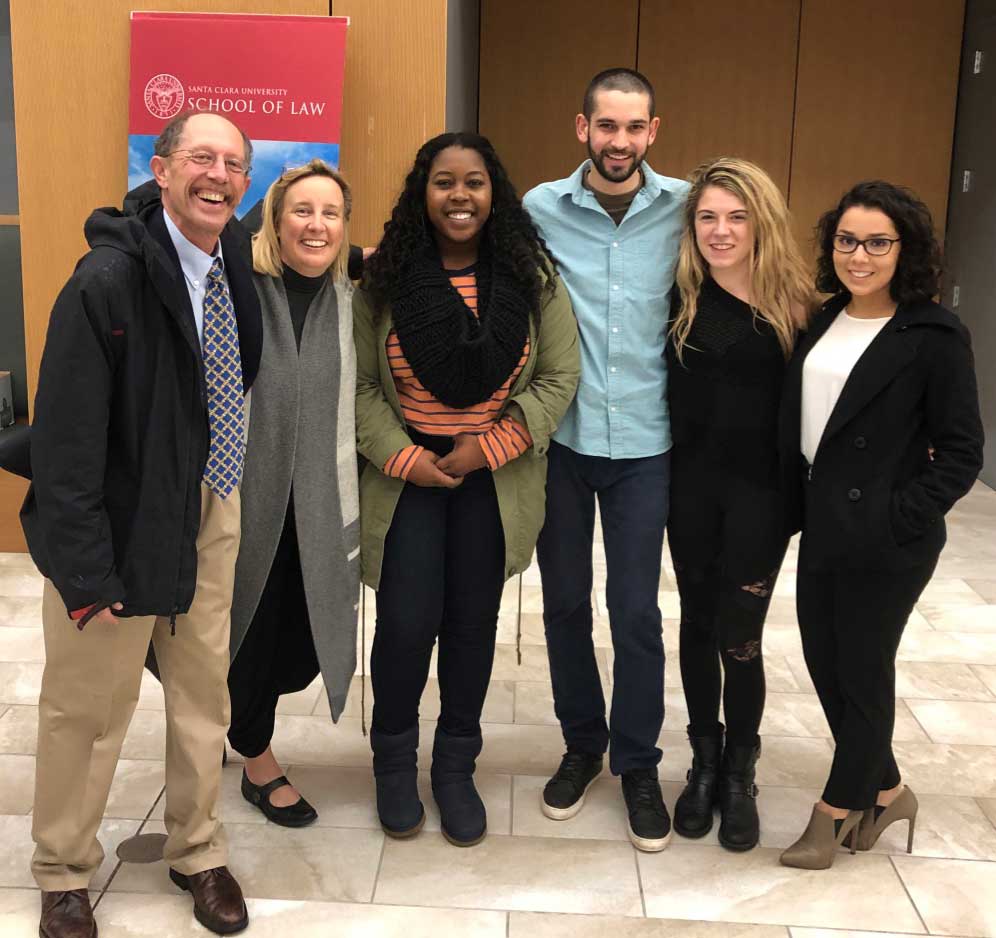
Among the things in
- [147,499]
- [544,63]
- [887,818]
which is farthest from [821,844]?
[544,63]

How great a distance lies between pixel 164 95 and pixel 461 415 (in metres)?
2.64

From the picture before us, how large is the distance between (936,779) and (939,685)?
71 cm

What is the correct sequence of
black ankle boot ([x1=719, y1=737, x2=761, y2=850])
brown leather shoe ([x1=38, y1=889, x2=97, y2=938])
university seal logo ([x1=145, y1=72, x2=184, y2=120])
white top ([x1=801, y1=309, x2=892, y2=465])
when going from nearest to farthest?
brown leather shoe ([x1=38, y1=889, x2=97, y2=938]) < white top ([x1=801, y1=309, x2=892, y2=465]) < black ankle boot ([x1=719, y1=737, x2=761, y2=850]) < university seal logo ([x1=145, y1=72, x2=184, y2=120])

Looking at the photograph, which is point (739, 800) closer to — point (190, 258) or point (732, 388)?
point (732, 388)

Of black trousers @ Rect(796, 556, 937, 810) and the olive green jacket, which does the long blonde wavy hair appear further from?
black trousers @ Rect(796, 556, 937, 810)

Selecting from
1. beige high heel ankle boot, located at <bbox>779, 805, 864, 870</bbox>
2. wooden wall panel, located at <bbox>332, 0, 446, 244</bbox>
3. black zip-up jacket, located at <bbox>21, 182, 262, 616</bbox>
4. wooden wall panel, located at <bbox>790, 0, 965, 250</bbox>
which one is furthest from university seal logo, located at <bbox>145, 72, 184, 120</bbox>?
wooden wall panel, located at <bbox>790, 0, 965, 250</bbox>

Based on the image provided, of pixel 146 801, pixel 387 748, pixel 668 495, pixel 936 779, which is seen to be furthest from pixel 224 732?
pixel 936 779

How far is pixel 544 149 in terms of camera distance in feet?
23.7

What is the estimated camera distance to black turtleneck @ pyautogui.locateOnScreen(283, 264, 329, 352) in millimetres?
2359

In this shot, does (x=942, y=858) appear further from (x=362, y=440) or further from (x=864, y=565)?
(x=362, y=440)

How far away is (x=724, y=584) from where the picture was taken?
252cm

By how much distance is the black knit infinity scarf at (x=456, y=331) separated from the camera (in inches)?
92.2

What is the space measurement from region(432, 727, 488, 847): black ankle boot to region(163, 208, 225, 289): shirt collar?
1259mm

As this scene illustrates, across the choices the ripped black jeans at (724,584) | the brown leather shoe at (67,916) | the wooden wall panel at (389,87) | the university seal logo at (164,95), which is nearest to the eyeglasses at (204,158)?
the ripped black jeans at (724,584)
